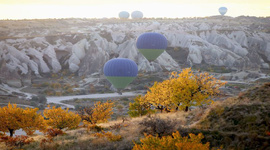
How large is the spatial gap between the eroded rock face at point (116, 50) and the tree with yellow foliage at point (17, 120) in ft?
125

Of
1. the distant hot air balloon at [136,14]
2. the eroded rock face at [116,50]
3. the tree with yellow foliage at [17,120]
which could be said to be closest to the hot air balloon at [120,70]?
the tree with yellow foliage at [17,120]

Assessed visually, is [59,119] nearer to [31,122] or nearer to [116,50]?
[31,122]

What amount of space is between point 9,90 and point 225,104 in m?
40.0

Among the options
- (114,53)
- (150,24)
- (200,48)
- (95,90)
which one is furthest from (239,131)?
(150,24)

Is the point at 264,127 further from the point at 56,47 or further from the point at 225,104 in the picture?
the point at 56,47

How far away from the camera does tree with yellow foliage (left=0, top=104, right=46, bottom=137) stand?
20844 millimetres

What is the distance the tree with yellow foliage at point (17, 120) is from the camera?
2084 centimetres

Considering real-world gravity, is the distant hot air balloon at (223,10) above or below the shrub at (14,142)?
above

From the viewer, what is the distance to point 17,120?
21.3 m

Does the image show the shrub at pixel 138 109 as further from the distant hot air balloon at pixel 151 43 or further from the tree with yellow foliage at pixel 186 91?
the distant hot air balloon at pixel 151 43

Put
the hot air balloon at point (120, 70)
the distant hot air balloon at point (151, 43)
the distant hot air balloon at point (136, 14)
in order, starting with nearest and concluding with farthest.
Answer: the hot air balloon at point (120, 70), the distant hot air balloon at point (151, 43), the distant hot air balloon at point (136, 14)

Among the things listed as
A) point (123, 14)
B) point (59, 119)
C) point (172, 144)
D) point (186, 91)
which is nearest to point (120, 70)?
point (186, 91)

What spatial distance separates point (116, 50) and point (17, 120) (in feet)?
167

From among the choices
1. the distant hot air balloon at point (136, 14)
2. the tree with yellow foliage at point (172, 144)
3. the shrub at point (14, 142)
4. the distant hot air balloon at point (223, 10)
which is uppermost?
the distant hot air balloon at point (223, 10)
